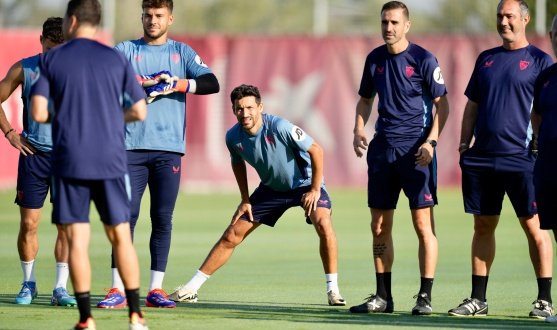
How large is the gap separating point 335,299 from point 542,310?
5.68 ft

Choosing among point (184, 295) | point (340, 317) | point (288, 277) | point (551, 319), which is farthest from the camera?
point (288, 277)

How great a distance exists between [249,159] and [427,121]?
1567 millimetres

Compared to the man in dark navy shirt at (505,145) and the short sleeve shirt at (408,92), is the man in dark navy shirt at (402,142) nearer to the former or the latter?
the short sleeve shirt at (408,92)

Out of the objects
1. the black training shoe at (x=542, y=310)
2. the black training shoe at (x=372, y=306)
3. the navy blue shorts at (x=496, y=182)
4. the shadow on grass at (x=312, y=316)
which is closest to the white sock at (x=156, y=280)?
the shadow on grass at (x=312, y=316)

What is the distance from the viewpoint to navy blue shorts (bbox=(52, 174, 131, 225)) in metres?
8.04

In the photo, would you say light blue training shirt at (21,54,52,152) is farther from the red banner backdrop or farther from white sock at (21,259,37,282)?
the red banner backdrop

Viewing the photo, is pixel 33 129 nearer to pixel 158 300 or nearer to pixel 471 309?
pixel 158 300

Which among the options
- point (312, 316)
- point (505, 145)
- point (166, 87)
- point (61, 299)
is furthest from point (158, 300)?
point (505, 145)

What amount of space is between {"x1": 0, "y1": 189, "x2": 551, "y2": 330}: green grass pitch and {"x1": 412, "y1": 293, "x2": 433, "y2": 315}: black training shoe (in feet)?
0.28

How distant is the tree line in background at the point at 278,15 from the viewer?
90.8 feet

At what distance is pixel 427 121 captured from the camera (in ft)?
32.8

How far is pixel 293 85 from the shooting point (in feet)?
86.7


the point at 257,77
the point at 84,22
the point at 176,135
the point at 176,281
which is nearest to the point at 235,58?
the point at 257,77

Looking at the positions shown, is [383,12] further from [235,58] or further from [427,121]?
[235,58]
